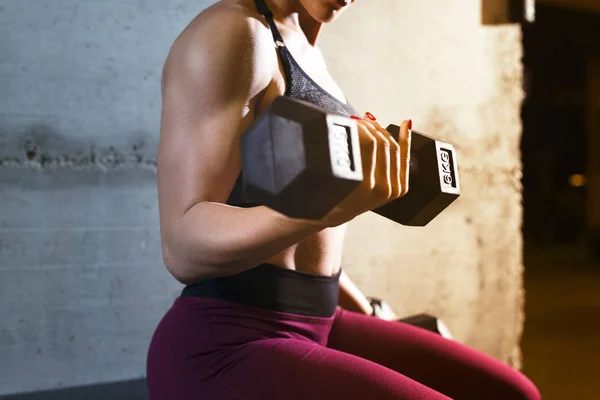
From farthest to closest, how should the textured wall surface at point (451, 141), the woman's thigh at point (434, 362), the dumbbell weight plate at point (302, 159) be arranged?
1. the textured wall surface at point (451, 141)
2. the woman's thigh at point (434, 362)
3. the dumbbell weight plate at point (302, 159)

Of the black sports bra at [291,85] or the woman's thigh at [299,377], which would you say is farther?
the black sports bra at [291,85]

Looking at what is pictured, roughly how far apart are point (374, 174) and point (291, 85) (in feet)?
0.97

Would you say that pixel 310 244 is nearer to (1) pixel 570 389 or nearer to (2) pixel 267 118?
(2) pixel 267 118

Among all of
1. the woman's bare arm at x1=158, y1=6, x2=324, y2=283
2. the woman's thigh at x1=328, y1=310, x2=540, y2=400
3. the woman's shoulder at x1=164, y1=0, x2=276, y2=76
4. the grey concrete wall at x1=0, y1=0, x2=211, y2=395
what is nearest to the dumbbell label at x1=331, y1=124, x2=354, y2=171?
the woman's bare arm at x1=158, y1=6, x2=324, y2=283

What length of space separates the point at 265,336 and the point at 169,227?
0.21m

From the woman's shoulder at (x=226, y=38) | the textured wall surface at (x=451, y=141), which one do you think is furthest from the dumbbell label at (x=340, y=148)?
the textured wall surface at (x=451, y=141)

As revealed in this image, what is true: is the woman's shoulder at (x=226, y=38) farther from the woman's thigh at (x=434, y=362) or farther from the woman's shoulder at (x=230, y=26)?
the woman's thigh at (x=434, y=362)

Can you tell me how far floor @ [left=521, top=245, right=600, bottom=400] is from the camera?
2359mm

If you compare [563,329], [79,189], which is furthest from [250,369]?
[563,329]

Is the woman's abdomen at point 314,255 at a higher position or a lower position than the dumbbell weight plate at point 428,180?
lower

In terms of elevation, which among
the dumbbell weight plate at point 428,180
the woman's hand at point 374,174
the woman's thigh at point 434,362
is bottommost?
the woman's thigh at point 434,362

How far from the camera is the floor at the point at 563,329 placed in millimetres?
2359

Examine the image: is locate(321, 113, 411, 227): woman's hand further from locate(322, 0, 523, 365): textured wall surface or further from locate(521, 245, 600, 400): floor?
locate(521, 245, 600, 400): floor

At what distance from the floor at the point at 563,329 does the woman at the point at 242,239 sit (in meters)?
1.61
